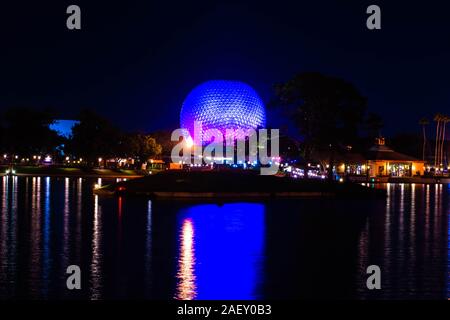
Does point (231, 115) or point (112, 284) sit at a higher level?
point (231, 115)

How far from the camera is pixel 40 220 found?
26.2m

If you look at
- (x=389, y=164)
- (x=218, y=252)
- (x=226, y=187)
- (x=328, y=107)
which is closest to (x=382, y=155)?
(x=389, y=164)

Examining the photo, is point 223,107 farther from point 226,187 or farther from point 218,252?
point 218,252

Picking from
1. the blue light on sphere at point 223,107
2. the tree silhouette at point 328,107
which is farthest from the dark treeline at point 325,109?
the blue light on sphere at point 223,107

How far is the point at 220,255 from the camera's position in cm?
1838

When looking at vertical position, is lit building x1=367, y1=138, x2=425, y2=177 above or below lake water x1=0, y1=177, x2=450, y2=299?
above

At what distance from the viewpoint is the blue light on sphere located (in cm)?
13150

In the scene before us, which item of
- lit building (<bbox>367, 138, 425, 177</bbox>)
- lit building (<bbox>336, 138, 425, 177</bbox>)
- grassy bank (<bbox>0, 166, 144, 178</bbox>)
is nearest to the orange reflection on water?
grassy bank (<bbox>0, 166, 144, 178</bbox>)

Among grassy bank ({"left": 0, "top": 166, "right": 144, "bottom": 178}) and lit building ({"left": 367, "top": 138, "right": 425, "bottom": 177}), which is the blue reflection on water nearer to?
grassy bank ({"left": 0, "top": 166, "right": 144, "bottom": 178})

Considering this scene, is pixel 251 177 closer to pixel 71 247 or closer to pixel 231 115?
pixel 71 247

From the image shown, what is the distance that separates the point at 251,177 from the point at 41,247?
29628mm

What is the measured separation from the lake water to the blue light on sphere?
97.2 m

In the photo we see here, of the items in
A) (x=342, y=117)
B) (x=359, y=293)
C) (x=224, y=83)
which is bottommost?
(x=359, y=293)
